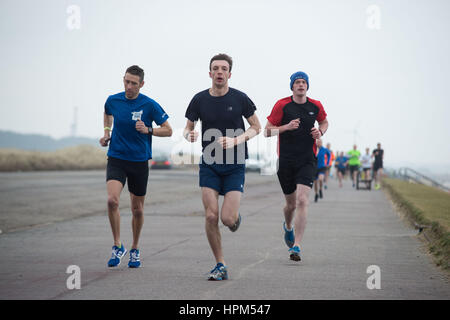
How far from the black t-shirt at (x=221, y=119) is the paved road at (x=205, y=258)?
123cm

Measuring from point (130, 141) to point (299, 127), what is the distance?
87.0 inches

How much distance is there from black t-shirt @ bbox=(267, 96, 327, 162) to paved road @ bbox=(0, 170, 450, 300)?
51.5 inches

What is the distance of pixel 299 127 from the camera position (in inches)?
332

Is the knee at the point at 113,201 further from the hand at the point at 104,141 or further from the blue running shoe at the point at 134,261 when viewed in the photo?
the hand at the point at 104,141

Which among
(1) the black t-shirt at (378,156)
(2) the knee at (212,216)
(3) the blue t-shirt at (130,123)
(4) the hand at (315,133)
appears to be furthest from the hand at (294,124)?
(1) the black t-shirt at (378,156)

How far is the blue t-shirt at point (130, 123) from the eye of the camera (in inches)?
295

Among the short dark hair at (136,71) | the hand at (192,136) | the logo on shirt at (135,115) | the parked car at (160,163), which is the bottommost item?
the parked car at (160,163)

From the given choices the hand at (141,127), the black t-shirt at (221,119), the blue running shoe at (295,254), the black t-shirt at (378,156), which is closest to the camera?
the black t-shirt at (221,119)

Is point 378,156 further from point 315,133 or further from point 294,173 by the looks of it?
point 315,133

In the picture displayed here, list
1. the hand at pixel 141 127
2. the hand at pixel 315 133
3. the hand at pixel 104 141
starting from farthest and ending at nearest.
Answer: the hand at pixel 315 133, the hand at pixel 104 141, the hand at pixel 141 127

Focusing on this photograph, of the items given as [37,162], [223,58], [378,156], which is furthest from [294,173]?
[37,162]
